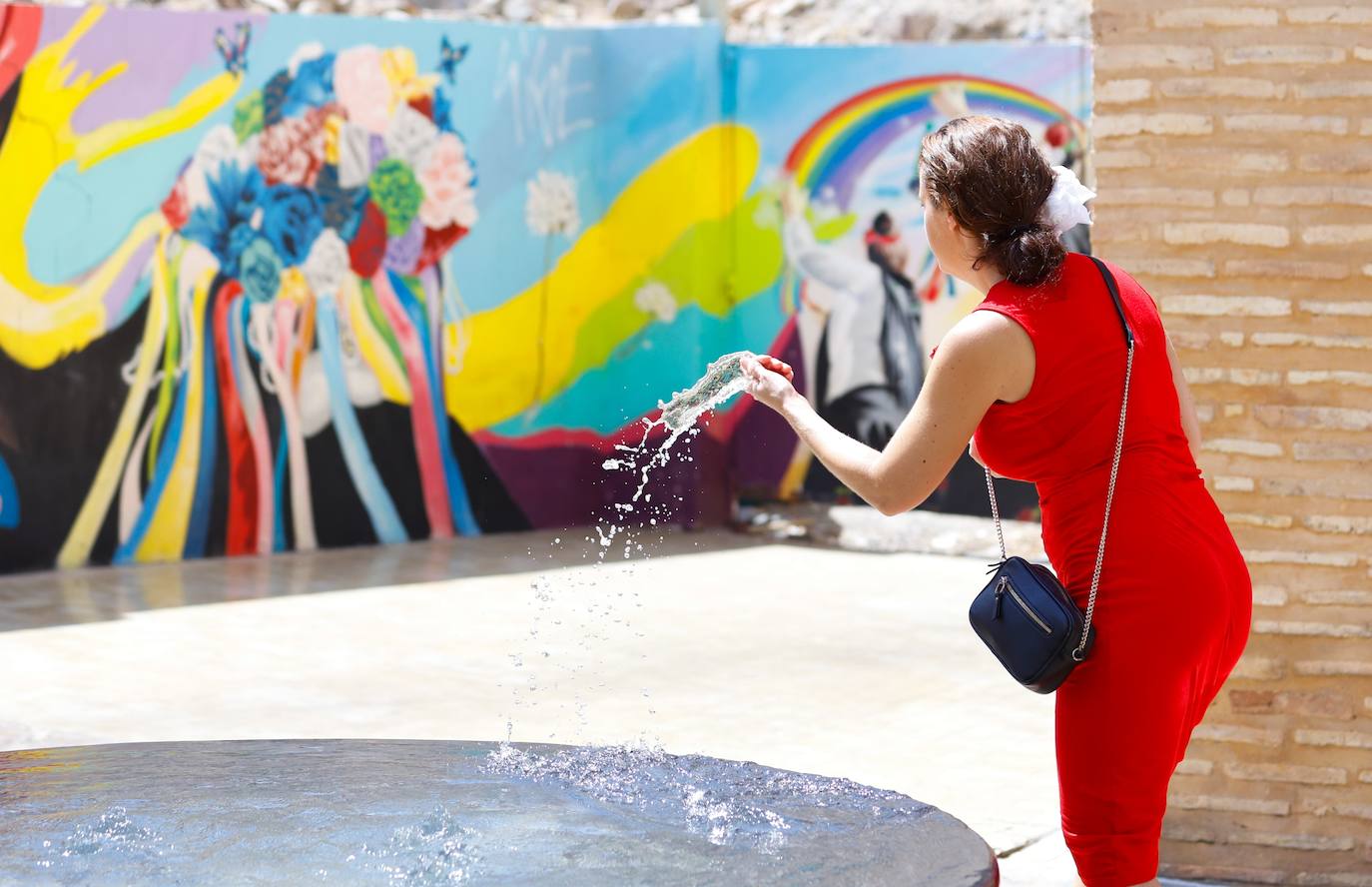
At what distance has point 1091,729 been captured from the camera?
2480mm

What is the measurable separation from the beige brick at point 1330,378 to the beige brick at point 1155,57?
72 centimetres

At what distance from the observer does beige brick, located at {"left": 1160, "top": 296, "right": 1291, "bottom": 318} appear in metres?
4.03

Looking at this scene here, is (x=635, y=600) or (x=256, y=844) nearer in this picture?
(x=256, y=844)

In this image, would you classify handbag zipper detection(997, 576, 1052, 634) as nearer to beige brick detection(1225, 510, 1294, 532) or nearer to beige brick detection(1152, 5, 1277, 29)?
beige brick detection(1225, 510, 1294, 532)

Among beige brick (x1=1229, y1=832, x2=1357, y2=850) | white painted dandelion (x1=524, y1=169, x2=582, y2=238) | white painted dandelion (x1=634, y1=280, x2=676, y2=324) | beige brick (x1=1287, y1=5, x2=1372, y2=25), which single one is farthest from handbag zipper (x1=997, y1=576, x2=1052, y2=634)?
white painted dandelion (x1=634, y1=280, x2=676, y2=324)

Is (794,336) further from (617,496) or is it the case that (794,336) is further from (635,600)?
(635,600)

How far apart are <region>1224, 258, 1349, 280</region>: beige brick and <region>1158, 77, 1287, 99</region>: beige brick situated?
1.21ft

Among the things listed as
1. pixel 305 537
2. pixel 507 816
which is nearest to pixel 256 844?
pixel 507 816

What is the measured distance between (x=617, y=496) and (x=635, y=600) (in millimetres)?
2276

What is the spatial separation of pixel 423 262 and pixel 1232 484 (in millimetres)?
6147

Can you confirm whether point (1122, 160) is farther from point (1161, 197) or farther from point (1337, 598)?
point (1337, 598)

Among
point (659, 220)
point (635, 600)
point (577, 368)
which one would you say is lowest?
point (635, 600)

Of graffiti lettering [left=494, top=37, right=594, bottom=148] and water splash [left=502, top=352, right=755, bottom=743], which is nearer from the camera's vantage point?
water splash [left=502, top=352, right=755, bottom=743]

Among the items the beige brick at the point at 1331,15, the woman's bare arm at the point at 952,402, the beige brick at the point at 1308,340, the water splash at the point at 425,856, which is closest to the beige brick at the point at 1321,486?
the beige brick at the point at 1308,340
